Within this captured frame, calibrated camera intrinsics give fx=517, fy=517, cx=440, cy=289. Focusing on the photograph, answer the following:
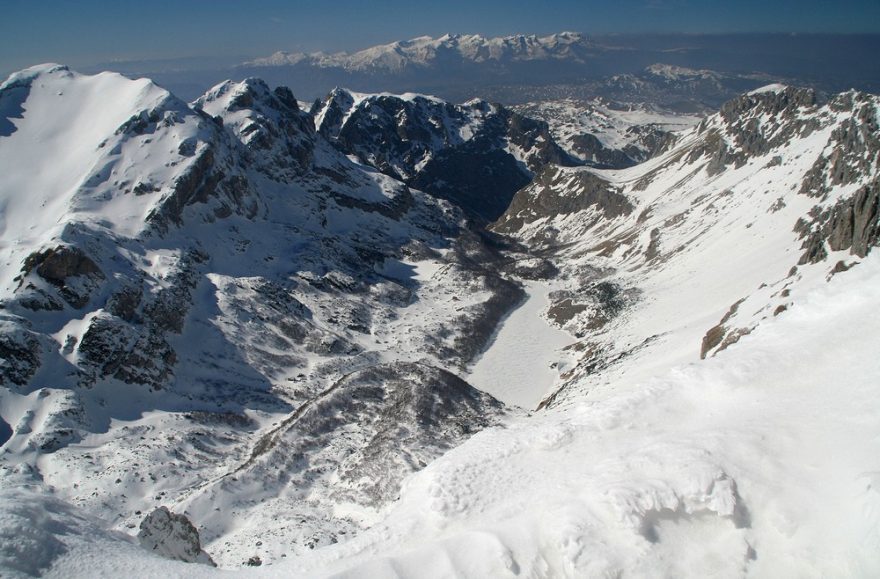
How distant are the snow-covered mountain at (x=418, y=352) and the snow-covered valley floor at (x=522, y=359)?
2.45 feet

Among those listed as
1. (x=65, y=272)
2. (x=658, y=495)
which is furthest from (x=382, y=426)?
(x=65, y=272)

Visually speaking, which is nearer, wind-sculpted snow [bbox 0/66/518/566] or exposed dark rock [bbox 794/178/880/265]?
exposed dark rock [bbox 794/178/880/265]

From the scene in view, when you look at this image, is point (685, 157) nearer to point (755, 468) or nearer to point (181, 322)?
point (181, 322)

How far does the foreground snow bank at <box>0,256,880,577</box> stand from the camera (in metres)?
15.9

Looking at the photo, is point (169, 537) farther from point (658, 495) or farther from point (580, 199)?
point (580, 199)

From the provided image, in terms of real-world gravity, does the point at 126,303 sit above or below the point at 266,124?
below

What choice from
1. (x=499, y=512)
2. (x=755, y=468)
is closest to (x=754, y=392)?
(x=755, y=468)

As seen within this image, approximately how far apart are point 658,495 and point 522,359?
81028mm

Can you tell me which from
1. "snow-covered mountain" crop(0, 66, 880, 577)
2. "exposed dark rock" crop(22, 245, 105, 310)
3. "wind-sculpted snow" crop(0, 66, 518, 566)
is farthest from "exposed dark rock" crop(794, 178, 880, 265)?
"exposed dark rock" crop(22, 245, 105, 310)

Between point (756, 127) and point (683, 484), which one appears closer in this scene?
point (683, 484)

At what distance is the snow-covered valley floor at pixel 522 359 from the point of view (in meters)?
85.9

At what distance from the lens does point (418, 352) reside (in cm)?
9706

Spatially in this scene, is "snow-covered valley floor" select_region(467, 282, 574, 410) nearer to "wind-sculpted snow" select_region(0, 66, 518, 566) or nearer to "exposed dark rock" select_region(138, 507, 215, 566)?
"wind-sculpted snow" select_region(0, 66, 518, 566)

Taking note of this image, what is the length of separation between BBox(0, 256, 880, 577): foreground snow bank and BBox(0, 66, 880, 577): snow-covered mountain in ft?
0.33
